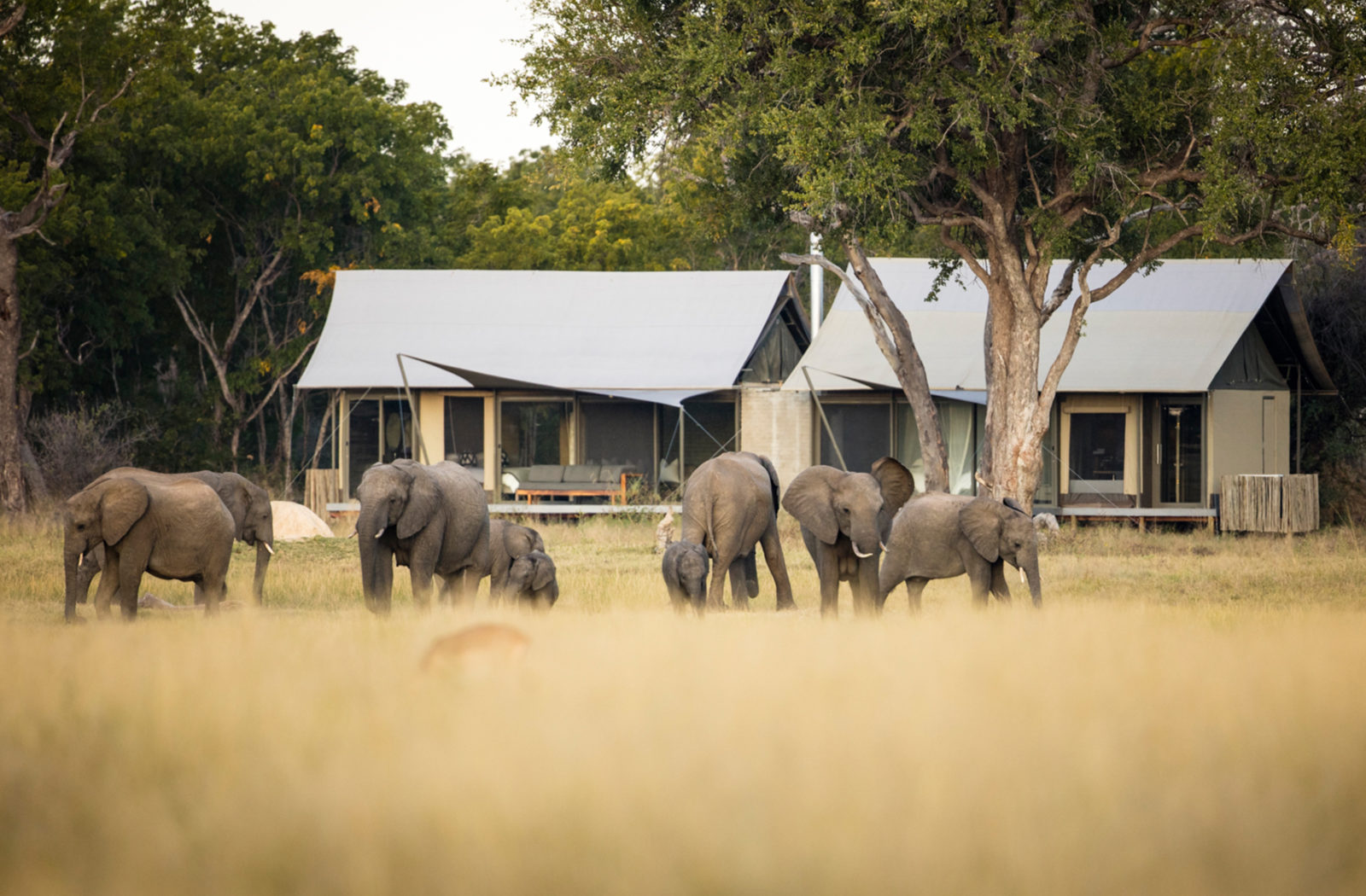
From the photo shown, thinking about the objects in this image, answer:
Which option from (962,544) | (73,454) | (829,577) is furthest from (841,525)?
(73,454)

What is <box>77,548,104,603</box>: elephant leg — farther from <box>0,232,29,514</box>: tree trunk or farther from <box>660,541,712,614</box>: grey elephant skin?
<box>0,232,29,514</box>: tree trunk

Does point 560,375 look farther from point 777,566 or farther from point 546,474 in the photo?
point 777,566

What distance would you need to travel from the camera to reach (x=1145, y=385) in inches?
879

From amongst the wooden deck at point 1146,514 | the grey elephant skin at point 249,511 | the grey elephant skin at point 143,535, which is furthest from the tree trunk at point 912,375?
the grey elephant skin at point 143,535

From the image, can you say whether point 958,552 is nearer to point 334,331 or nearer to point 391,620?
point 391,620

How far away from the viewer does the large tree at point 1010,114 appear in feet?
53.8

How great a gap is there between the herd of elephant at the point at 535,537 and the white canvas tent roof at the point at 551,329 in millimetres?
10783

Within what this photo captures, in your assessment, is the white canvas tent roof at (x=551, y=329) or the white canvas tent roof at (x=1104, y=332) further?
the white canvas tent roof at (x=551, y=329)

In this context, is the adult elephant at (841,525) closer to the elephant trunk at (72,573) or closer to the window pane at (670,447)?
the elephant trunk at (72,573)

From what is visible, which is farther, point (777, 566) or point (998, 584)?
point (777, 566)

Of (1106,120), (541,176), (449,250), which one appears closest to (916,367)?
(1106,120)

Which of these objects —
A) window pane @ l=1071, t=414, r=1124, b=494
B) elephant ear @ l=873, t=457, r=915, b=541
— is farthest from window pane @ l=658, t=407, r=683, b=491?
elephant ear @ l=873, t=457, r=915, b=541

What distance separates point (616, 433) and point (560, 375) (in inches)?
65.8

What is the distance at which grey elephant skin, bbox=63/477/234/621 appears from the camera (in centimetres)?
1056
